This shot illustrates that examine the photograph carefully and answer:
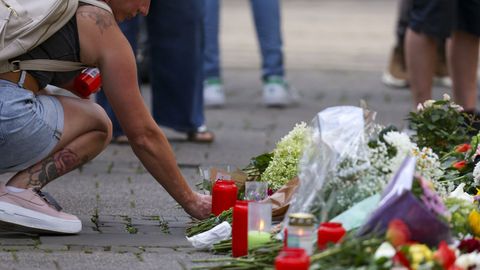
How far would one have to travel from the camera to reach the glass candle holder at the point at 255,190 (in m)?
4.52

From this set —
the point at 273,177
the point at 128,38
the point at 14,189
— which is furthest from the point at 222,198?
the point at 128,38

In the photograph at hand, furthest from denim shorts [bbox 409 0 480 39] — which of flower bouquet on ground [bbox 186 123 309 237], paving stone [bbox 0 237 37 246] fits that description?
paving stone [bbox 0 237 37 246]

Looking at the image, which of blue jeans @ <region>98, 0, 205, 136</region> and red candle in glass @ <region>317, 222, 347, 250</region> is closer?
red candle in glass @ <region>317, 222, 347, 250</region>

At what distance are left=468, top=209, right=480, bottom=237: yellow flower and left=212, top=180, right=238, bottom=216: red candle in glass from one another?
952 millimetres

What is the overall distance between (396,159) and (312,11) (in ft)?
43.6

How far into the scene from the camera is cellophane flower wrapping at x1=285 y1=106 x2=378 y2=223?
3.97m

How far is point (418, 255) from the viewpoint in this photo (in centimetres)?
349

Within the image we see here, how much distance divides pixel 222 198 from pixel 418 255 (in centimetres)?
118

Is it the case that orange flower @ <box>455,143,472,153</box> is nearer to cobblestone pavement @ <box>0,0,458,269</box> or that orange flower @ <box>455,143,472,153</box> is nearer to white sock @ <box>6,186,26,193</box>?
cobblestone pavement @ <box>0,0,458,269</box>

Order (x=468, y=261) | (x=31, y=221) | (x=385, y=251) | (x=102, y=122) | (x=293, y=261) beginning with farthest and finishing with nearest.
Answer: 1. (x=102, y=122)
2. (x=31, y=221)
3. (x=468, y=261)
4. (x=385, y=251)
5. (x=293, y=261)

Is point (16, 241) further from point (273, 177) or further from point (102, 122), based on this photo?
point (273, 177)

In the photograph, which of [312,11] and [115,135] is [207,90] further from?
[312,11]

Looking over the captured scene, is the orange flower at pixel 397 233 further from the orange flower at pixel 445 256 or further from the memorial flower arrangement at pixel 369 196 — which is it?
the orange flower at pixel 445 256

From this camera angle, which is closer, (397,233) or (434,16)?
(397,233)
